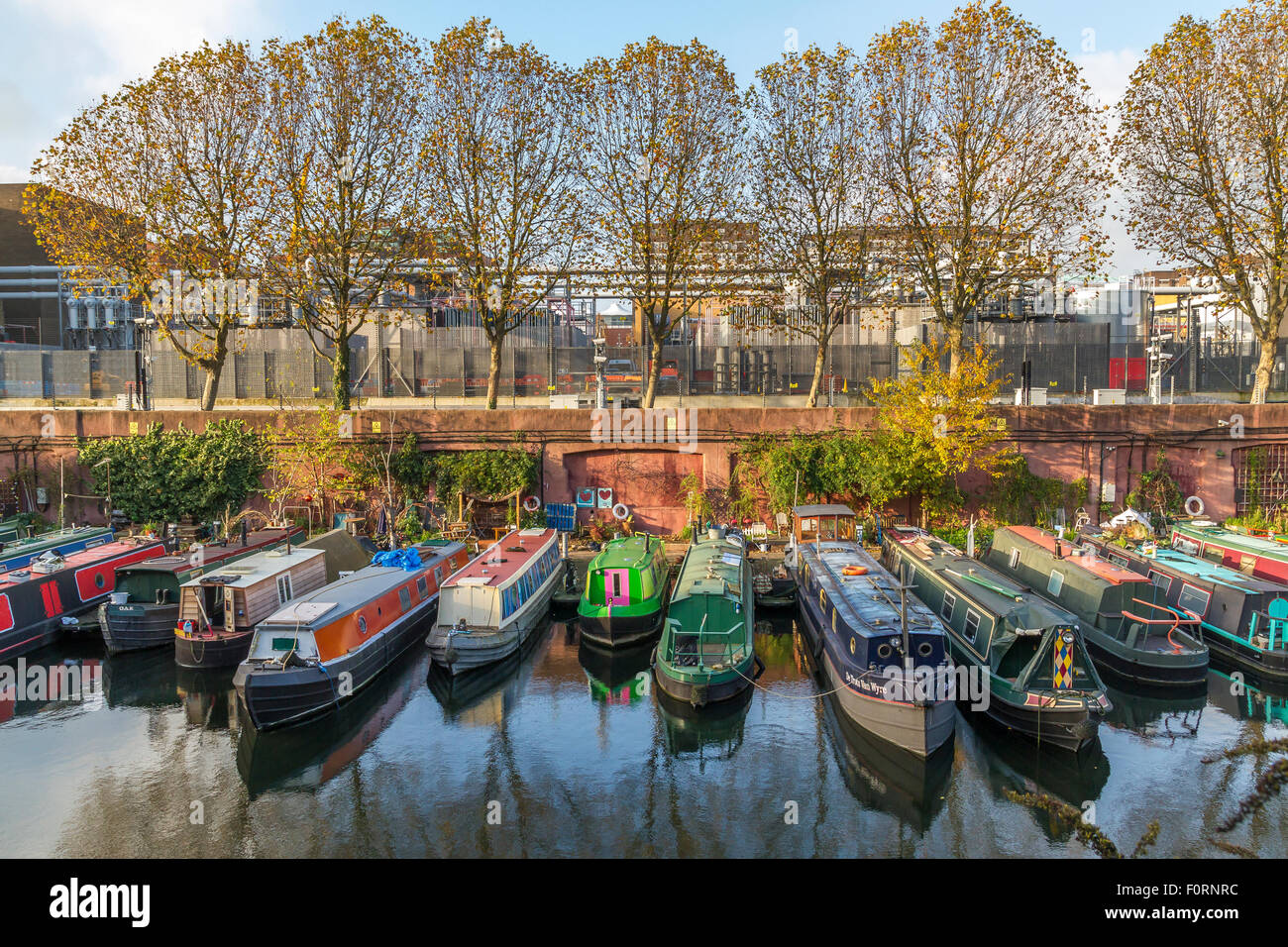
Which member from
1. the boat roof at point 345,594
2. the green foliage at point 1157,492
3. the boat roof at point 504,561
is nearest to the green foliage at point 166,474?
the boat roof at point 345,594

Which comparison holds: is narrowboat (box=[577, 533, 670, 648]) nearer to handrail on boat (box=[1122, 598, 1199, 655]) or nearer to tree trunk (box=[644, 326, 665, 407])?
handrail on boat (box=[1122, 598, 1199, 655])

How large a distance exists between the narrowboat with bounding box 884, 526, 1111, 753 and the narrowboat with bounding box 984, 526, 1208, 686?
6.84ft

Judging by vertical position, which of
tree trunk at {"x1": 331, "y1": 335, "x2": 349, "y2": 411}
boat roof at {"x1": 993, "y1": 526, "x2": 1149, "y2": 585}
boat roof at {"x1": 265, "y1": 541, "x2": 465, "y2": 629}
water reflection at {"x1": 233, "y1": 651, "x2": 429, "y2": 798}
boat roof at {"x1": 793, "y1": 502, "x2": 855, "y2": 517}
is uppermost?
tree trunk at {"x1": 331, "y1": 335, "x2": 349, "y2": 411}

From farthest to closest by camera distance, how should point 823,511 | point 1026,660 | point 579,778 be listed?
point 823,511 → point 1026,660 → point 579,778

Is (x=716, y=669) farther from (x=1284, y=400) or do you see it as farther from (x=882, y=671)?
(x=1284, y=400)

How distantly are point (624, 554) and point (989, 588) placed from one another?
381 inches

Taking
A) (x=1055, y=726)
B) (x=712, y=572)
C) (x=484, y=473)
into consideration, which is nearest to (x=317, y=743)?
(x=712, y=572)

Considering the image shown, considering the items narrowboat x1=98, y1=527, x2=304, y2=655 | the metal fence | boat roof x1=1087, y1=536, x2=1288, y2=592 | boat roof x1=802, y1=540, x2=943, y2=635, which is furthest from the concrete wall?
narrowboat x1=98, y1=527, x2=304, y2=655

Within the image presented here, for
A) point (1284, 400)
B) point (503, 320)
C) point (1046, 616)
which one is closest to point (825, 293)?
point (503, 320)

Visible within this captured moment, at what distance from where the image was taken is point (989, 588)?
1902 cm

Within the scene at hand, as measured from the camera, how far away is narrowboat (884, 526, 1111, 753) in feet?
50.4

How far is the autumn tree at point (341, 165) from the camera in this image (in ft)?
101

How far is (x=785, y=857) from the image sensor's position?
12102mm

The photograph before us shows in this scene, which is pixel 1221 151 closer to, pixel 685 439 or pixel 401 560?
pixel 685 439
